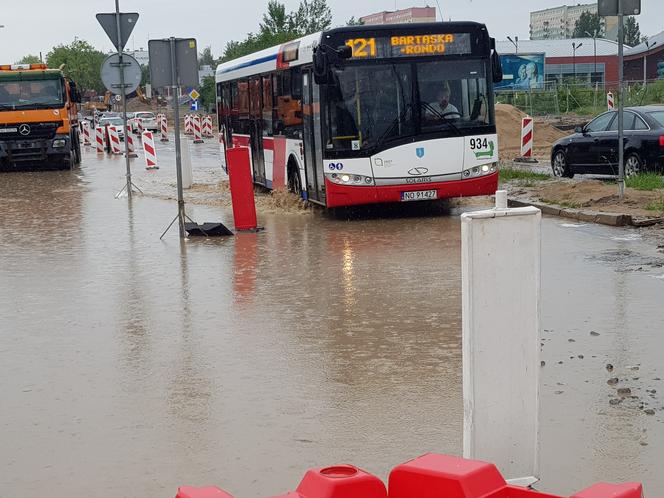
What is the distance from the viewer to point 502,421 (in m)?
4.99

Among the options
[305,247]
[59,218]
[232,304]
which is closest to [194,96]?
[59,218]

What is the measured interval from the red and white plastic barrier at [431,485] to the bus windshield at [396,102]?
13561 mm

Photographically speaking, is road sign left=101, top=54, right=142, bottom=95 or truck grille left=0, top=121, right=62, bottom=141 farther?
truck grille left=0, top=121, right=62, bottom=141

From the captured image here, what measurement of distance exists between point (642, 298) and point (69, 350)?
4.94 metres

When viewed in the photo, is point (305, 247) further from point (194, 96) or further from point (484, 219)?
point (194, 96)

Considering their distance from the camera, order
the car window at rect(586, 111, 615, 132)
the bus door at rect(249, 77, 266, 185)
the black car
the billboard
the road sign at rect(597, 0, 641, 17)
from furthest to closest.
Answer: the billboard < the car window at rect(586, 111, 615, 132) < the bus door at rect(249, 77, 266, 185) < the black car < the road sign at rect(597, 0, 641, 17)

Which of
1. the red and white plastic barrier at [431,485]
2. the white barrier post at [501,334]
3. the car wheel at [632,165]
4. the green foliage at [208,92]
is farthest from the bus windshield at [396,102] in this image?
the green foliage at [208,92]

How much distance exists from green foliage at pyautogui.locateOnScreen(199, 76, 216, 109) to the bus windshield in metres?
91.0

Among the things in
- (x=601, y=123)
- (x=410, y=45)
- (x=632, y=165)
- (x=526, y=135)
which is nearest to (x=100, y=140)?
(x=526, y=135)

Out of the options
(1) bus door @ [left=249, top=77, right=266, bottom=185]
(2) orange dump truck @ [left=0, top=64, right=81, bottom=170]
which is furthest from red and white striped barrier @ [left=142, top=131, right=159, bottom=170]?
(1) bus door @ [left=249, top=77, right=266, bottom=185]

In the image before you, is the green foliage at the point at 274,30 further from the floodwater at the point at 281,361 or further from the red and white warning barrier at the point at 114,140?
the floodwater at the point at 281,361

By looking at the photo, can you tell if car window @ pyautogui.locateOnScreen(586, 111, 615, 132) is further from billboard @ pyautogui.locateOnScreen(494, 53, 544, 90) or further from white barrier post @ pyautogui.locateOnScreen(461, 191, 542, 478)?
billboard @ pyautogui.locateOnScreen(494, 53, 544, 90)

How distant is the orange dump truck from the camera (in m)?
35.5

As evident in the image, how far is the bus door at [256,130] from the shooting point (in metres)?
23.5
